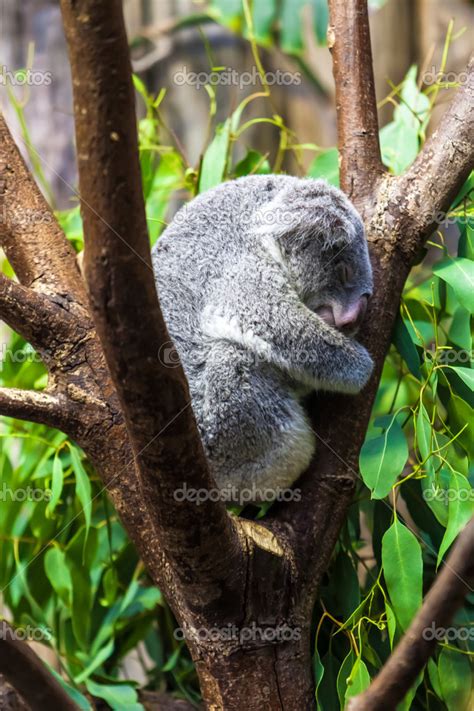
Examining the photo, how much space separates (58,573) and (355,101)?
1.86 m

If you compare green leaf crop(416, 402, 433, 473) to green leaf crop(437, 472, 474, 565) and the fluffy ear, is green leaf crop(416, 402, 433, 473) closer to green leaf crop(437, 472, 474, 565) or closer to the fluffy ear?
green leaf crop(437, 472, 474, 565)

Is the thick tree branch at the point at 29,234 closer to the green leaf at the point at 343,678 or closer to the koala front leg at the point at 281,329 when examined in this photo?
the koala front leg at the point at 281,329

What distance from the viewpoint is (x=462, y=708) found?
2.13m

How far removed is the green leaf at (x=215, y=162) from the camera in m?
3.08

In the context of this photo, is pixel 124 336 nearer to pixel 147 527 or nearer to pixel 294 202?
pixel 147 527

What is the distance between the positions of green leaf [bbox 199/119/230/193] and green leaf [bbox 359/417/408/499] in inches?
51.0

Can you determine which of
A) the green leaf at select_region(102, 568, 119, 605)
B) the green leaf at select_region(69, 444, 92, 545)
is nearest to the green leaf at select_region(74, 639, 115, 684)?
the green leaf at select_region(102, 568, 119, 605)

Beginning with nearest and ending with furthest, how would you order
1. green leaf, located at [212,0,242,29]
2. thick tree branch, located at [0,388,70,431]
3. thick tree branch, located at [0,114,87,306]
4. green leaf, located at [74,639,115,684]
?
thick tree branch, located at [0,388,70,431] → thick tree branch, located at [0,114,87,306] → green leaf, located at [74,639,115,684] → green leaf, located at [212,0,242,29]

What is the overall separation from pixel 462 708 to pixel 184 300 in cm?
141

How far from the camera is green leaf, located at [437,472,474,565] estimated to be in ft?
6.64
